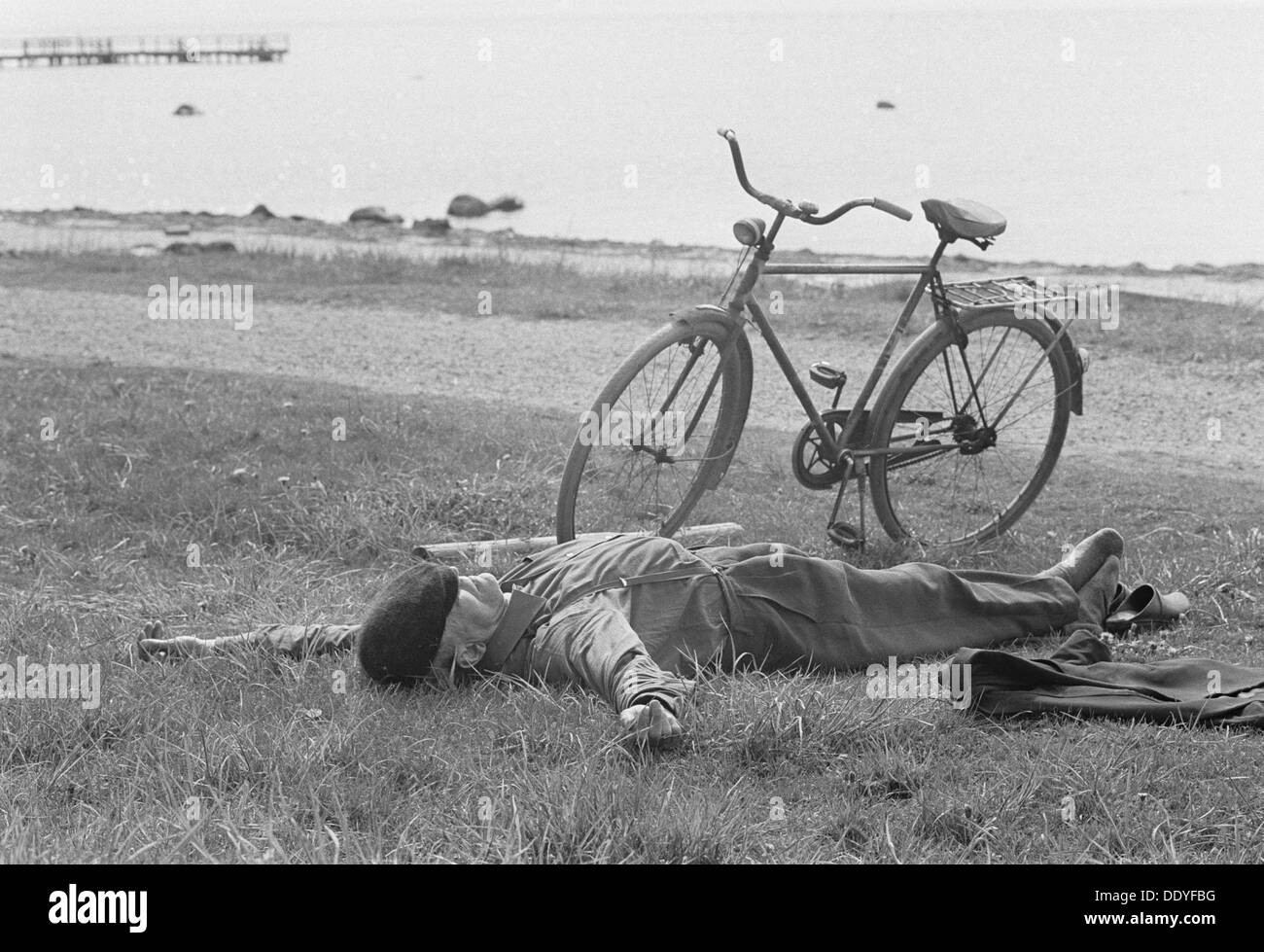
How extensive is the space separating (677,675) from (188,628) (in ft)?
6.41

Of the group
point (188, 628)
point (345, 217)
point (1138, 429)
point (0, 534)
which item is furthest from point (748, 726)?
→ point (345, 217)

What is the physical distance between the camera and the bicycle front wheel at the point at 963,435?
5660mm

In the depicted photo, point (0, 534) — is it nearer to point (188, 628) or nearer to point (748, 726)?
point (188, 628)

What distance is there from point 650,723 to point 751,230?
2.50 metres

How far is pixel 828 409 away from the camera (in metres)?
5.77

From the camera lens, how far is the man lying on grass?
384 centimetres

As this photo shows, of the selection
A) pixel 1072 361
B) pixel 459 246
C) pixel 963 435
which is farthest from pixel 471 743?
pixel 459 246

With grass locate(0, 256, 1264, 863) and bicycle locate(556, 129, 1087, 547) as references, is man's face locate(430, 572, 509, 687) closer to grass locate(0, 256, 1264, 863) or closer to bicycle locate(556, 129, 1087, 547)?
grass locate(0, 256, 1264, 863)

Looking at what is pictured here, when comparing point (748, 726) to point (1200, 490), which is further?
point (1200, 490)

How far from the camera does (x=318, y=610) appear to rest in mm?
4973

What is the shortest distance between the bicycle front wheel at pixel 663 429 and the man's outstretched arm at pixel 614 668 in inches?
44.7

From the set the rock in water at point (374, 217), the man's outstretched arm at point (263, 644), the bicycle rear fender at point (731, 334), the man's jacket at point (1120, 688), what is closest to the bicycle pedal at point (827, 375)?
the bicycle rear fender at point (731, 334)

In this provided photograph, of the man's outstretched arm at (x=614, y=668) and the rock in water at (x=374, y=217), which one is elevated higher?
the rock in water at (x=374, y=217)

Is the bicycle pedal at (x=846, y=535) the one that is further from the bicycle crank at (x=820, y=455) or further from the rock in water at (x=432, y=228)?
the rock in water at (x=432, y=228)
